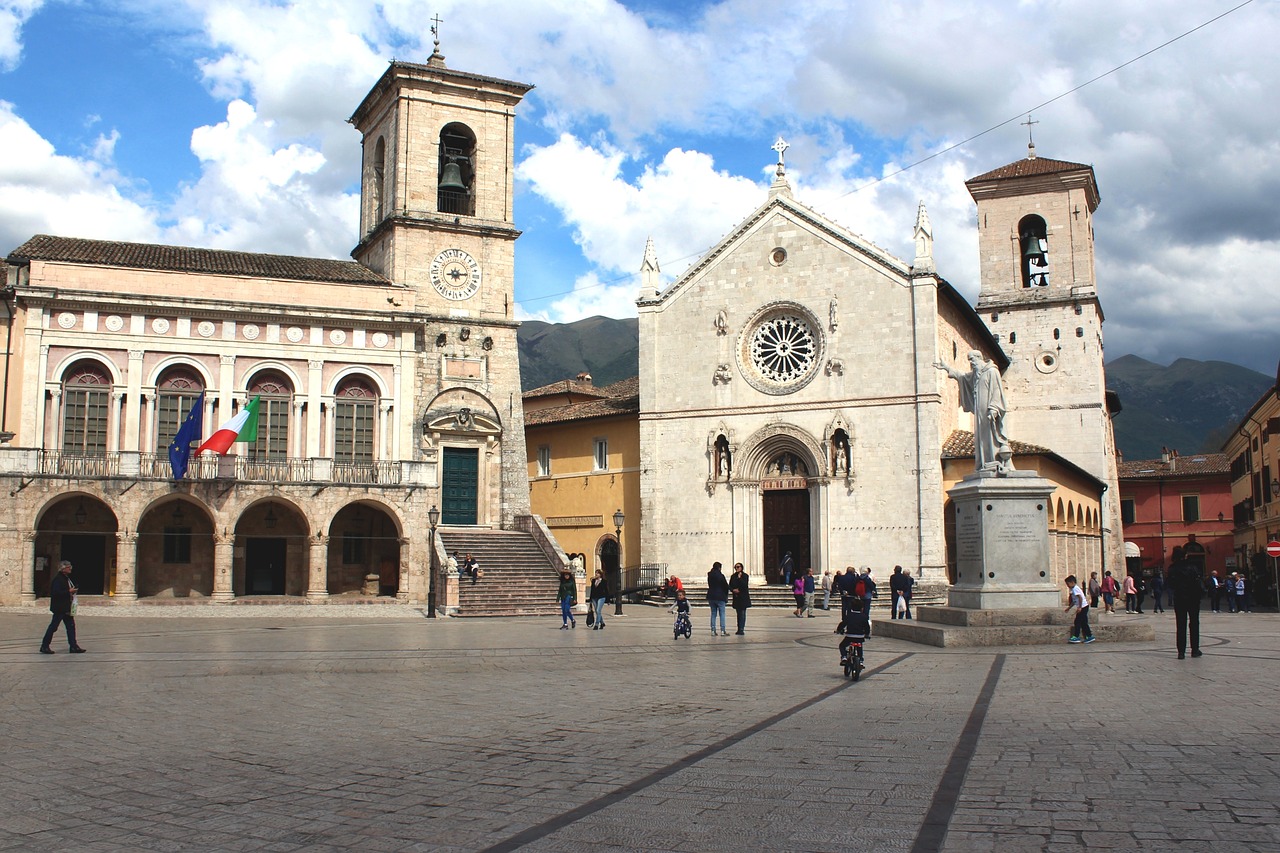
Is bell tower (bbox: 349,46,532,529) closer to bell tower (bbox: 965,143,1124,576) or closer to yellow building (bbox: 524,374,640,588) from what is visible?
yellow building (bbox: 524,374,640,588)

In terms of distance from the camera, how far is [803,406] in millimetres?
38438

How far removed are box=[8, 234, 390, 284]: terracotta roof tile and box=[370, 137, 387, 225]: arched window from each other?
274 cm

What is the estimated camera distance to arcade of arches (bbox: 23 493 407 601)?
105 feet

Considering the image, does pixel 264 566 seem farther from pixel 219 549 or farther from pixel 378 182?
pixel 378 182

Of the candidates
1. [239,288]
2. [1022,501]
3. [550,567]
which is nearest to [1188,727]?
[1022,501]

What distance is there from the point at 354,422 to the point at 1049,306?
1144 inches

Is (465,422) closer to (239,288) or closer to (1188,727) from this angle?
(239,288)

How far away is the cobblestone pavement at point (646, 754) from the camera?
648cm

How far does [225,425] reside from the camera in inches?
1304

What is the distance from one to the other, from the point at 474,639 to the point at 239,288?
18.1 metres

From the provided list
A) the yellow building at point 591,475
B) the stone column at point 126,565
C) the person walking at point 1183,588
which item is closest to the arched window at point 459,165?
the yellow building at point 591,475

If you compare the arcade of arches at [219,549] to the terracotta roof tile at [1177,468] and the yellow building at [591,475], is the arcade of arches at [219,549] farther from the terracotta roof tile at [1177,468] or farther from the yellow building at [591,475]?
the terracotta roof tile at [1177,468]

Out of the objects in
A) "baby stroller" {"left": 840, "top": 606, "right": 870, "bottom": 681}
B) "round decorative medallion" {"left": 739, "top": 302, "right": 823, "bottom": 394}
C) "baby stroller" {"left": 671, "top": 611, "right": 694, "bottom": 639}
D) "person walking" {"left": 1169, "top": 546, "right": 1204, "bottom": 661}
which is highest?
"round decorative medallion" {"left": 739, "top": 302, "right": 823, "bottom": 394}

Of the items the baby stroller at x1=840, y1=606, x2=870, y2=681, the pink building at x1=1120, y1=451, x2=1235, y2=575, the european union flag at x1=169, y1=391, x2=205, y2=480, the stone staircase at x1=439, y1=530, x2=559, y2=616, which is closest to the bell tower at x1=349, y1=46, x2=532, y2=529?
the stone staircase at x1=439, y1=530, x2=559, y2=616
